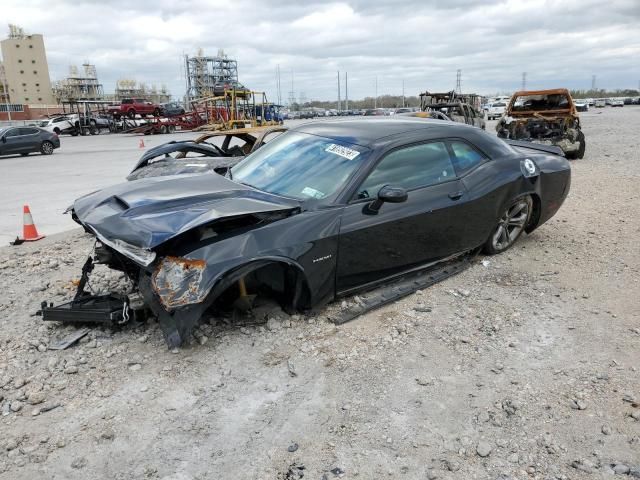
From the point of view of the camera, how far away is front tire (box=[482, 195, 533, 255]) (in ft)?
17.1

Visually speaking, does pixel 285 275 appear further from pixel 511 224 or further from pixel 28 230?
pixel 28 230

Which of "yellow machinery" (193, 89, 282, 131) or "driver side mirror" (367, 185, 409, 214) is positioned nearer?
"driver side mirror" (367, 185, 409, 214)

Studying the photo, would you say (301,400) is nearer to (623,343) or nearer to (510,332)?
(510,332)

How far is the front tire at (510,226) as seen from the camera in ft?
17.1

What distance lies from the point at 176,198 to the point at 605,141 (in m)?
19.5

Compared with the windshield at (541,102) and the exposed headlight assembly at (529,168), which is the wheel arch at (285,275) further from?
the windshield at (541,102)

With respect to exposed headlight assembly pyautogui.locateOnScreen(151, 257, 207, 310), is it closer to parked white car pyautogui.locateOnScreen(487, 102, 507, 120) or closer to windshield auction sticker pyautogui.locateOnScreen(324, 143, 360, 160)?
windshield auction sticker pyautogui.locateOnScreen(324, 143, 360, 160)

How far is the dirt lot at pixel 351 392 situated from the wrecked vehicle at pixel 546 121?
10.0 metres

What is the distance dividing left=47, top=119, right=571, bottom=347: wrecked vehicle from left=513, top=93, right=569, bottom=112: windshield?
433 inches

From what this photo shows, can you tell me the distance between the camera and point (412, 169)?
430 centimetres

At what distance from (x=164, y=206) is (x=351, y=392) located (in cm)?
180

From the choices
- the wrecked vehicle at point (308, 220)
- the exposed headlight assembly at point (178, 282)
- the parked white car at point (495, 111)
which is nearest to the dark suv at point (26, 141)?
the wrecked vehicle at point (308, 220)

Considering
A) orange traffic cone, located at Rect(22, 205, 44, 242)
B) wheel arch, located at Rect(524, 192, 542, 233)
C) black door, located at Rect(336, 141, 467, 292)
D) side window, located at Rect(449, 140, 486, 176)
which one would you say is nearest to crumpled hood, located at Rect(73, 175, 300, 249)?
black door, located at Rect(336, 141, 467, 292)

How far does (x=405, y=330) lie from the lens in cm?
380
